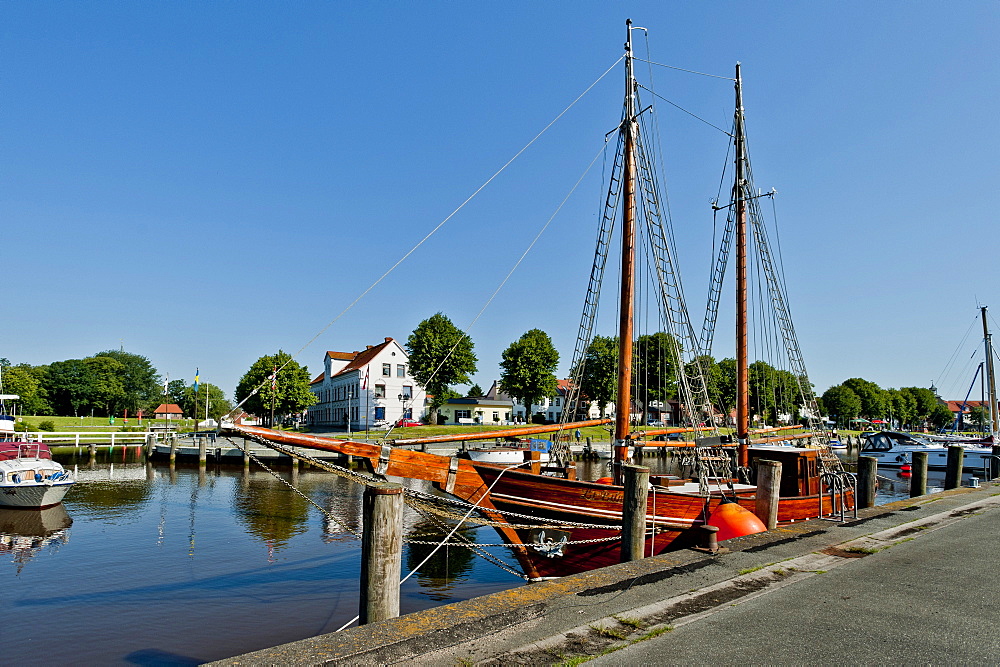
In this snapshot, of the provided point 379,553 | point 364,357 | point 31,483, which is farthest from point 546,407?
point 379,553

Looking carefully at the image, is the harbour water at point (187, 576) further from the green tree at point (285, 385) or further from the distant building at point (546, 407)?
the distant building at point (546, 407)

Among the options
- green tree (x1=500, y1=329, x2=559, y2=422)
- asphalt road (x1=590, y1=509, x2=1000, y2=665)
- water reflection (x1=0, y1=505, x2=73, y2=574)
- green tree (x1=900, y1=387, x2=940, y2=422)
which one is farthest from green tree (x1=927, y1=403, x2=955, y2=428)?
water reflection (x1=0, y1=505, x2=73, y2=574)

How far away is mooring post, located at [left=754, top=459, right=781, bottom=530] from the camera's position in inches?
432

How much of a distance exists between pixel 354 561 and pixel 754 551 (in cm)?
1086

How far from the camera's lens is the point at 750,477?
19.4 meters

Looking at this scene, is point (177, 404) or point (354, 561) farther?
point (177, 404)

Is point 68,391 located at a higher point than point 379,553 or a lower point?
lower

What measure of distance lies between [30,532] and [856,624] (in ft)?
76.0

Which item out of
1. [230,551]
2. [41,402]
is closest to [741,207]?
[230,551]

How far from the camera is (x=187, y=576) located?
47.0 feet

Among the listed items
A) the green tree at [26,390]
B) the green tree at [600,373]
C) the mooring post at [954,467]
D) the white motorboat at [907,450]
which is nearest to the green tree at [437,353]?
the green tree at [600,373]

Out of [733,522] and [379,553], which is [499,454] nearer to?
[733,522]

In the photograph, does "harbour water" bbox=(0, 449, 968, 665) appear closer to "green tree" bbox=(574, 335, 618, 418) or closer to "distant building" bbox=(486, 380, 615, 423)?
"green tree" bbox=(574, 335, 618, 418)

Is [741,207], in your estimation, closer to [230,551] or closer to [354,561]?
[354,561]
